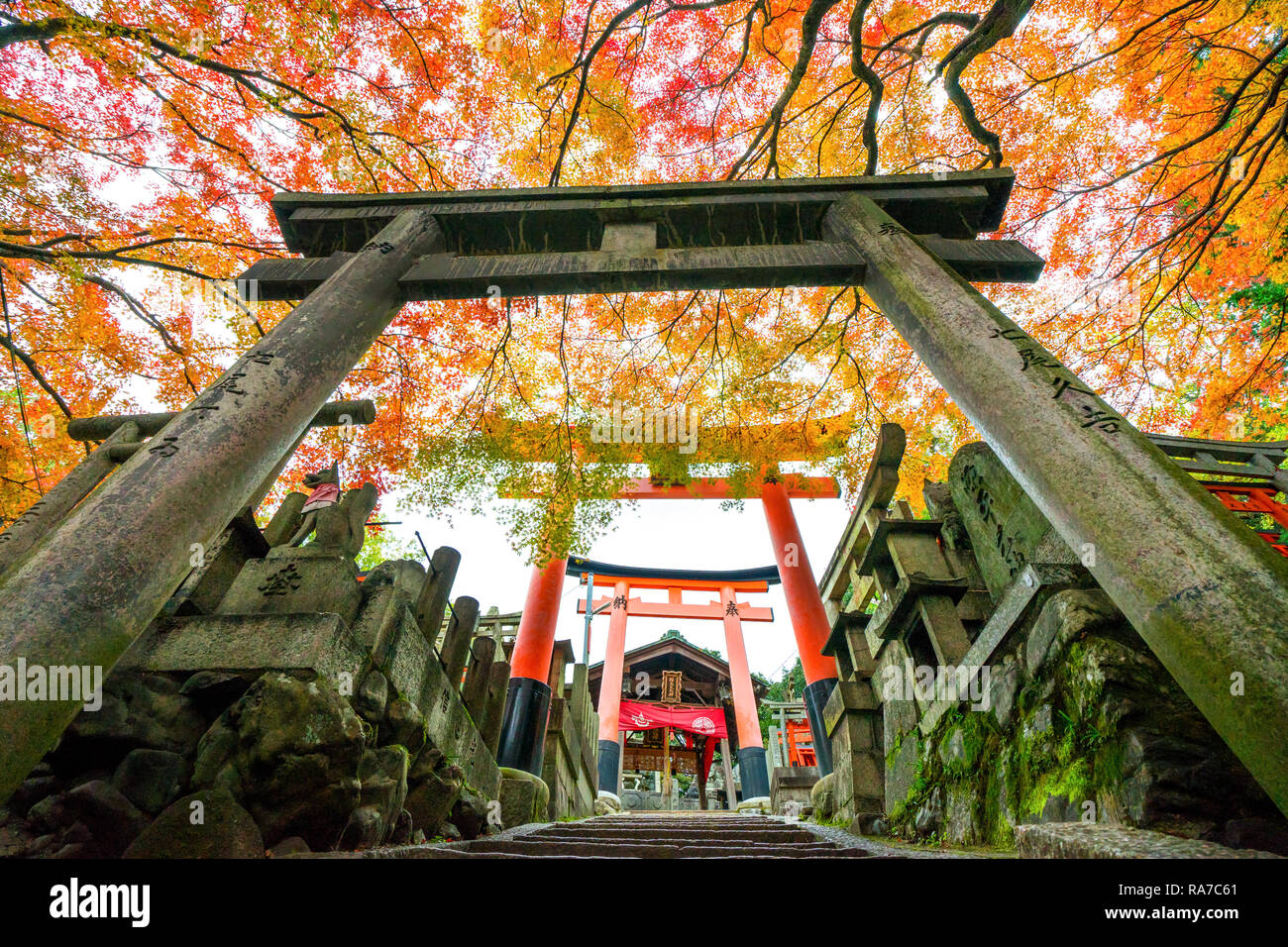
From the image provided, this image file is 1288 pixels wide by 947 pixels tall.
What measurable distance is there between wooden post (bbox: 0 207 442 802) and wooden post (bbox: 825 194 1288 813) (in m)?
3.91

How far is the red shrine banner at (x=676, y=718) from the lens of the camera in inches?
752

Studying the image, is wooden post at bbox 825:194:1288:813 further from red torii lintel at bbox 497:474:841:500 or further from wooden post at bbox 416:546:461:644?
red torii lintel at bbox 497:474:841:500

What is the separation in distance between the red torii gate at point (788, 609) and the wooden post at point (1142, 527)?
5.41 meters

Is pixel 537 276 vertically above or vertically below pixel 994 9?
below

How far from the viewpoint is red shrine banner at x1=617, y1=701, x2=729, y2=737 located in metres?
19.1

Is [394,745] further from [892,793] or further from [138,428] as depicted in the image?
[138,428]

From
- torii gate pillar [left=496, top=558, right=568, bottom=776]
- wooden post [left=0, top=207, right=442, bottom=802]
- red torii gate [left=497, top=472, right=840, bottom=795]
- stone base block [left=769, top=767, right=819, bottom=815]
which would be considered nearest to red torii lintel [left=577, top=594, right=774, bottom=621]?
red torii gate [left=497, top=472, right=840, bottom=795]

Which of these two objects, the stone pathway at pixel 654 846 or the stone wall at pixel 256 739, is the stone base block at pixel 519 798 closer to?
the stone pathway at pixel 654 846

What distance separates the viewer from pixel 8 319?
6652mm

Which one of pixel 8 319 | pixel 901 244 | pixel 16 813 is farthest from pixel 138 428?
pixel 901 244

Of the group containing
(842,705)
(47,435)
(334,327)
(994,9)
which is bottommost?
(842,705)

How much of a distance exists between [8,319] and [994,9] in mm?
11746

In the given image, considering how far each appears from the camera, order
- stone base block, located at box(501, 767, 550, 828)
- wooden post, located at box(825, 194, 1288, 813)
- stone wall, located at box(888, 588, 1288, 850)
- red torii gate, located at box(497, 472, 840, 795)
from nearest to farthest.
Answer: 1. wooden post, located at box(825, 194, 1288, 813)
2. stone wall, located at box(888, 588, 1288, 850)
3. stone base block, located at box(501, 767, 550, 828)
4. red torii gate, located at box(497, 472, 840, 795)

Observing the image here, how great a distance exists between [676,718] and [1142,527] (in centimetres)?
1958
